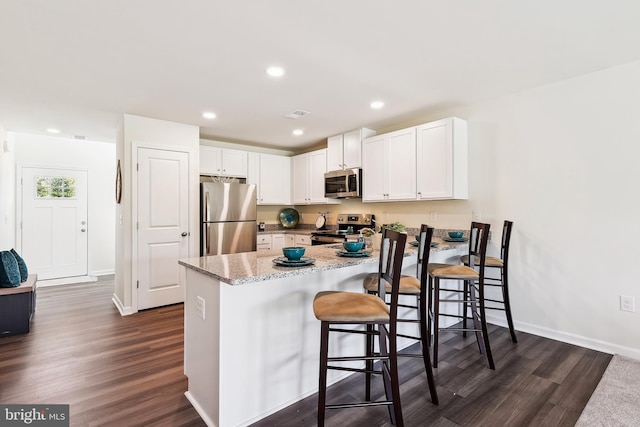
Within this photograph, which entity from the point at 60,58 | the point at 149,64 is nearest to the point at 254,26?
the point at 149,64

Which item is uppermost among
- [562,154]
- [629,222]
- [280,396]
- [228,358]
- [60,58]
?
[60,58]

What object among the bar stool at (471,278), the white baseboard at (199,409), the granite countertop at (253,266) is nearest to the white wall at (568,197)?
the bar stool at (471,278)

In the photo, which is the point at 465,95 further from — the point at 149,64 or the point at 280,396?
the point at 280,396

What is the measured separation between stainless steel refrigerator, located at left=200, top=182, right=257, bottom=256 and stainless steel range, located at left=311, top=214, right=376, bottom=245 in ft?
3.21

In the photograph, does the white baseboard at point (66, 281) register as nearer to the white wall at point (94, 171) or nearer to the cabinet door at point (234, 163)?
the white wall at point (94, 171)

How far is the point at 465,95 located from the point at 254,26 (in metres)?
2.31

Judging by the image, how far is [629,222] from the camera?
2.55m

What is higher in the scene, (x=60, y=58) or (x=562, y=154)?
(x=60, y=58)

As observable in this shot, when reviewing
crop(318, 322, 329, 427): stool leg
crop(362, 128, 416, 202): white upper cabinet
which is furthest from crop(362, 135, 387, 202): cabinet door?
crop(318, 322, 329, 427): stool leg

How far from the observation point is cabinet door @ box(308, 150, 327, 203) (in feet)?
16.8

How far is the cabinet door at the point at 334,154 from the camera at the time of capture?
4.77 m

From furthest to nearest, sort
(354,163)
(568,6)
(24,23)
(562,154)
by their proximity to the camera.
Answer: (354,163), (562,154), (24,23), (568,6)

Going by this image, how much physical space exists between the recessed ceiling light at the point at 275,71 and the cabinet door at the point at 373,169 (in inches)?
72.4

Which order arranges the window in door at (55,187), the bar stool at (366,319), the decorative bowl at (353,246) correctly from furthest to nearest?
the window in door at (55,187), the decorative bowl at (353,246), the bar stool at (366,319)
